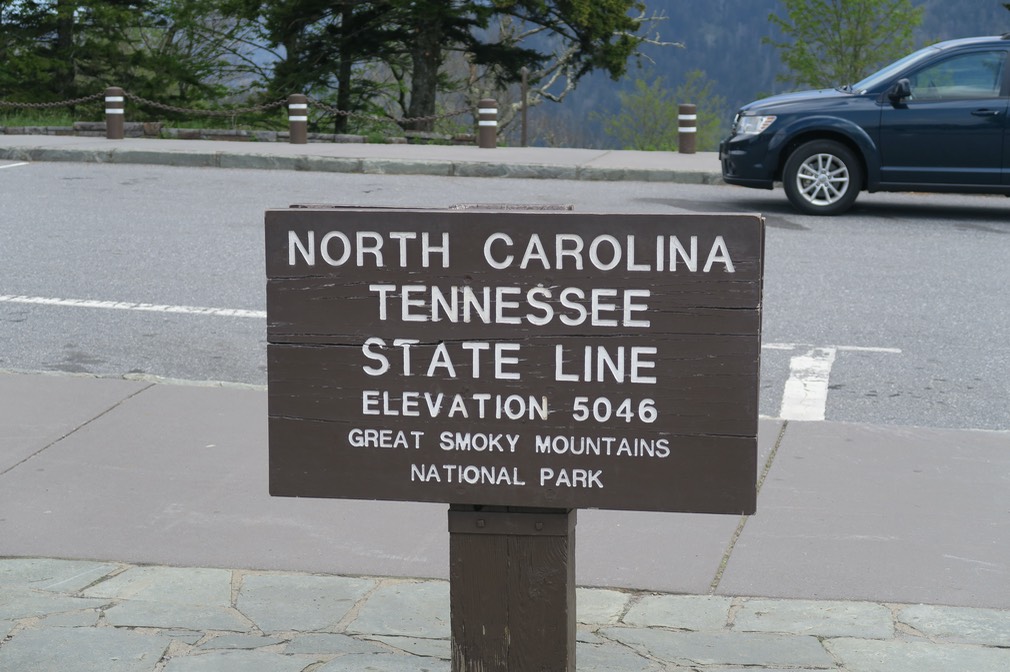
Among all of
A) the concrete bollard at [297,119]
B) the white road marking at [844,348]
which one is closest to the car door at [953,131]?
the white road marking at [844,348]

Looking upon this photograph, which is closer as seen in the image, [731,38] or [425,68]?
[425,68]

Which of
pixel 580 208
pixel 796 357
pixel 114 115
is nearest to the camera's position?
pixel 580 208

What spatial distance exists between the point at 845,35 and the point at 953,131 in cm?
3643

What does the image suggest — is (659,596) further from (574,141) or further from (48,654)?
(574,141)

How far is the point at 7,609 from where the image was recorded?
12.3 ft

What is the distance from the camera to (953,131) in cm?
1230

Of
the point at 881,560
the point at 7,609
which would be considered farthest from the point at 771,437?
the point at 7,609

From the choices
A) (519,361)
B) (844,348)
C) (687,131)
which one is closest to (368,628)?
(519,361)

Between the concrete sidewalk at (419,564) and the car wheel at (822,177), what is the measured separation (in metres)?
7.18

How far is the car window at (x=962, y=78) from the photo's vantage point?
12336 millimetres

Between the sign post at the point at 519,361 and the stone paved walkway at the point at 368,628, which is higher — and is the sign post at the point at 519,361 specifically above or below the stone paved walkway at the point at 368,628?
above

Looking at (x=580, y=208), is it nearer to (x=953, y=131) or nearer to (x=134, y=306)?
(x=134, y=306)

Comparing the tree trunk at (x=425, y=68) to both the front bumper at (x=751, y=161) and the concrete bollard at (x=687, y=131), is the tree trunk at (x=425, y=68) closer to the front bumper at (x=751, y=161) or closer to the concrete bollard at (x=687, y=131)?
the concrete bollard at (x=687, y=131)

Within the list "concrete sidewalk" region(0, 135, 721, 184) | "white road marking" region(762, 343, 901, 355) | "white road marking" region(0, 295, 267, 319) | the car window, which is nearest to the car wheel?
the car window
